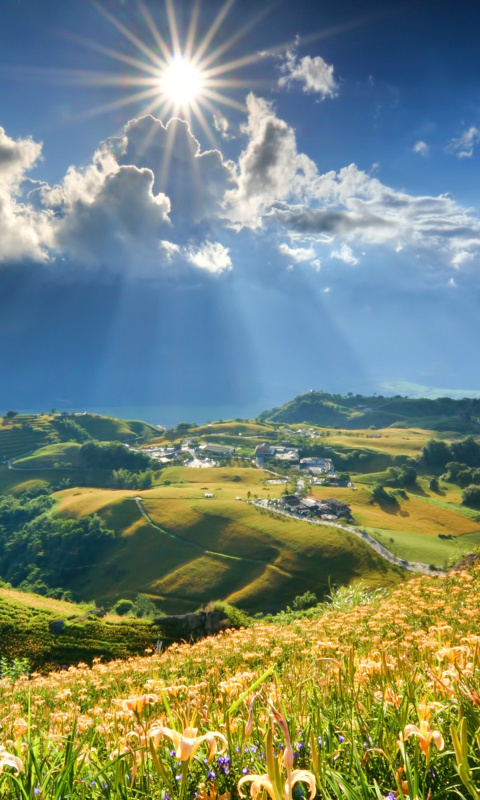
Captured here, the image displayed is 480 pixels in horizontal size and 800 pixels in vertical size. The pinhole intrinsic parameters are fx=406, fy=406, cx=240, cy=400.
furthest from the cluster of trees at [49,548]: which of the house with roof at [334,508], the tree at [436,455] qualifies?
the tree at [436,455]

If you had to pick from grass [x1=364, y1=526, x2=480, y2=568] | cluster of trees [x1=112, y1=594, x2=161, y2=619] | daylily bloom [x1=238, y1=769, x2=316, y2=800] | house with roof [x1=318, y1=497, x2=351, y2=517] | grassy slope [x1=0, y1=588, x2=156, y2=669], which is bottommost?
cluster of trees [x1=112, y1=594, x2=161, y2=619]

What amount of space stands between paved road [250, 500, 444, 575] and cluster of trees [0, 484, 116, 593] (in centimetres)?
4225

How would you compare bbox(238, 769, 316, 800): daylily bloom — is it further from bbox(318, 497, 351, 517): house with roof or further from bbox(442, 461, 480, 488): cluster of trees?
bbox(442, 461, 480, 488): cluster of trees

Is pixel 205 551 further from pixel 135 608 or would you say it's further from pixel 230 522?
pixel 135 608

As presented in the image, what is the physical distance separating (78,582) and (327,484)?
3065 inches

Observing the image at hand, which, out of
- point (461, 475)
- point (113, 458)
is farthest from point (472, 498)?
point (113, 458)

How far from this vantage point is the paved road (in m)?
66.8

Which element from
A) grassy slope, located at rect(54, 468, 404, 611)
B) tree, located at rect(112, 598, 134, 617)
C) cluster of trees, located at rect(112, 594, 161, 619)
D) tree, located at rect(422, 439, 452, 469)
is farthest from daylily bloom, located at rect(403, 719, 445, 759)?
tree, located at rect(422, 439, 452, 469)

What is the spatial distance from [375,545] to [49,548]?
82762 mm

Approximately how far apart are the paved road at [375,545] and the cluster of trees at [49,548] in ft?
139

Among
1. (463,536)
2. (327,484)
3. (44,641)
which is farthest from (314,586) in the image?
(327,484)

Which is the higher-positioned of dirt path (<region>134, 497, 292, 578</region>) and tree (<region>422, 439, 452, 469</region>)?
tree (<region>422, 439, 452, 469</region>)

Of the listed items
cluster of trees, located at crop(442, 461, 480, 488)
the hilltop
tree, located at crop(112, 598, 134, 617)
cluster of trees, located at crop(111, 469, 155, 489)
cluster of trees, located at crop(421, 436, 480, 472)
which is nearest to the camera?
tree, located at crop(112, 598, 134, 617)

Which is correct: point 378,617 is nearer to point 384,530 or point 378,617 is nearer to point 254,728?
point 254,728
